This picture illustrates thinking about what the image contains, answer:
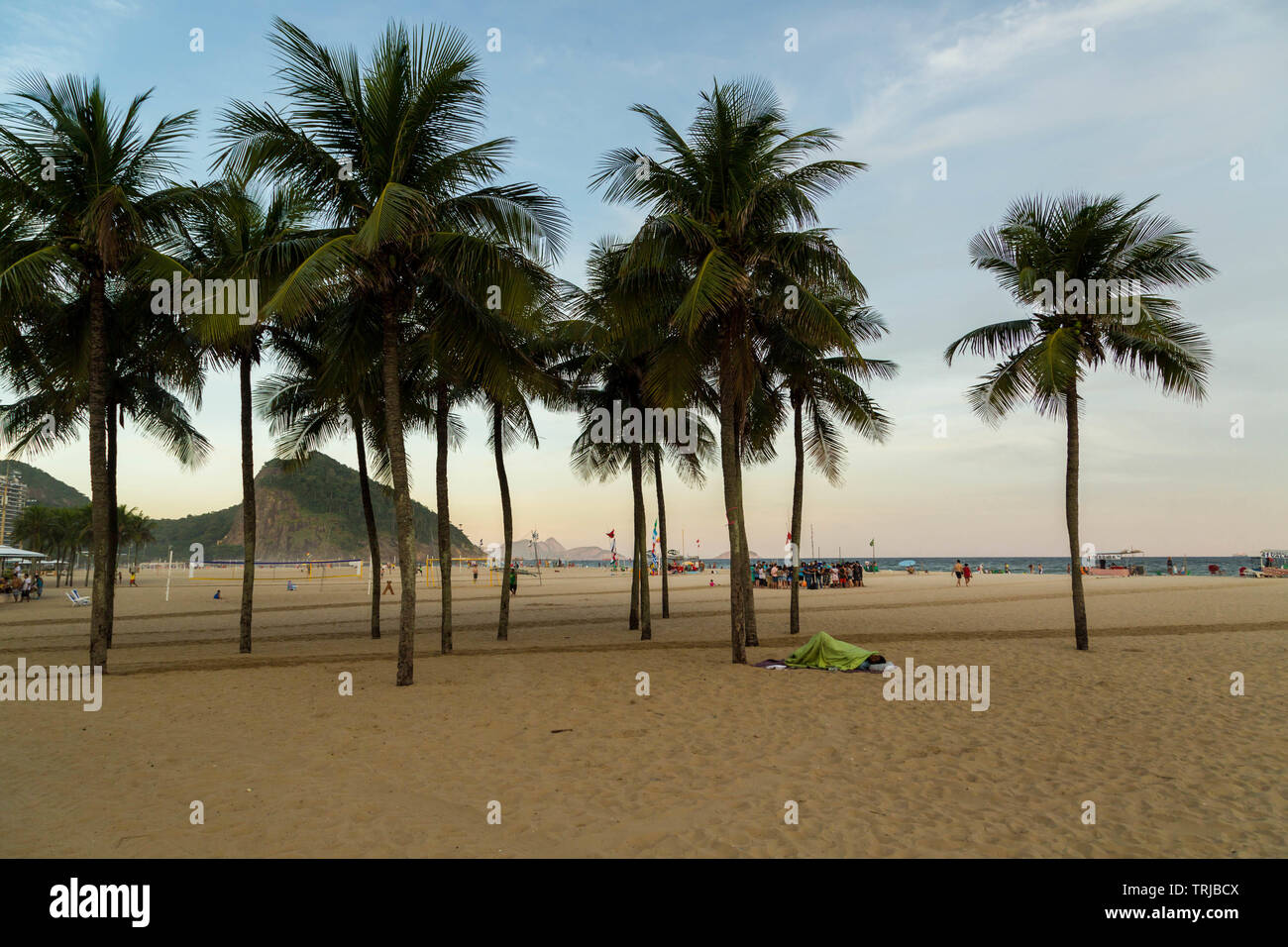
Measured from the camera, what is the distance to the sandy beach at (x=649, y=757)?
16.8 ft

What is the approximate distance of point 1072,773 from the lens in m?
6.53

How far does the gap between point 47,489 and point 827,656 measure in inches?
9044

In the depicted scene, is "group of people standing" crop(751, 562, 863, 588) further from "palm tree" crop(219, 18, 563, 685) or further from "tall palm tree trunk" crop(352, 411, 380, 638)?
"palm tree" crop(219, 18, 563, 685)

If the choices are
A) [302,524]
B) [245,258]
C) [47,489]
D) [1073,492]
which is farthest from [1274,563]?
[47,489]

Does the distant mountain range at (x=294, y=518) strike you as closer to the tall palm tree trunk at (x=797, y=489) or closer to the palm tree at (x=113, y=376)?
the palm tree at (x=113, y=376)

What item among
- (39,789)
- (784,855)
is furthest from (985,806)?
(39,789)

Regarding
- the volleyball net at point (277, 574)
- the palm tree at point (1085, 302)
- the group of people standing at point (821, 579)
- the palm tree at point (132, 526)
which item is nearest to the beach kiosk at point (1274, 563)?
the group of people standing at point (821, 579)

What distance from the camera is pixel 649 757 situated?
721 centimetres

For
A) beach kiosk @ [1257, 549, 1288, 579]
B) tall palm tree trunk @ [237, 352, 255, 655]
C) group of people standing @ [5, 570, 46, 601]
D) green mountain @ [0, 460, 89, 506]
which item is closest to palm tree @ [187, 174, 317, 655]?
tall palm tree trunk @ [237, 352, 255, 655]

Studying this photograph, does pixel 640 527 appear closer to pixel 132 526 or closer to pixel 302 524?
pixel 132 526

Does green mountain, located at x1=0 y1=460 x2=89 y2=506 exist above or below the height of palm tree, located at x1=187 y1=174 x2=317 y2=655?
above

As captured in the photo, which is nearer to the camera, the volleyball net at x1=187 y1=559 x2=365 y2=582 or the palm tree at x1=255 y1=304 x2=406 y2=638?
the palm tree at x1=255 y1=304 x2=406 y2=638

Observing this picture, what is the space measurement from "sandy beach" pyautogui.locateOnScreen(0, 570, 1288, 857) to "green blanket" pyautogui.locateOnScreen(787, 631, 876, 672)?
41 centimetres

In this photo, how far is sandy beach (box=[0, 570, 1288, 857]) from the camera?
5133 mm
